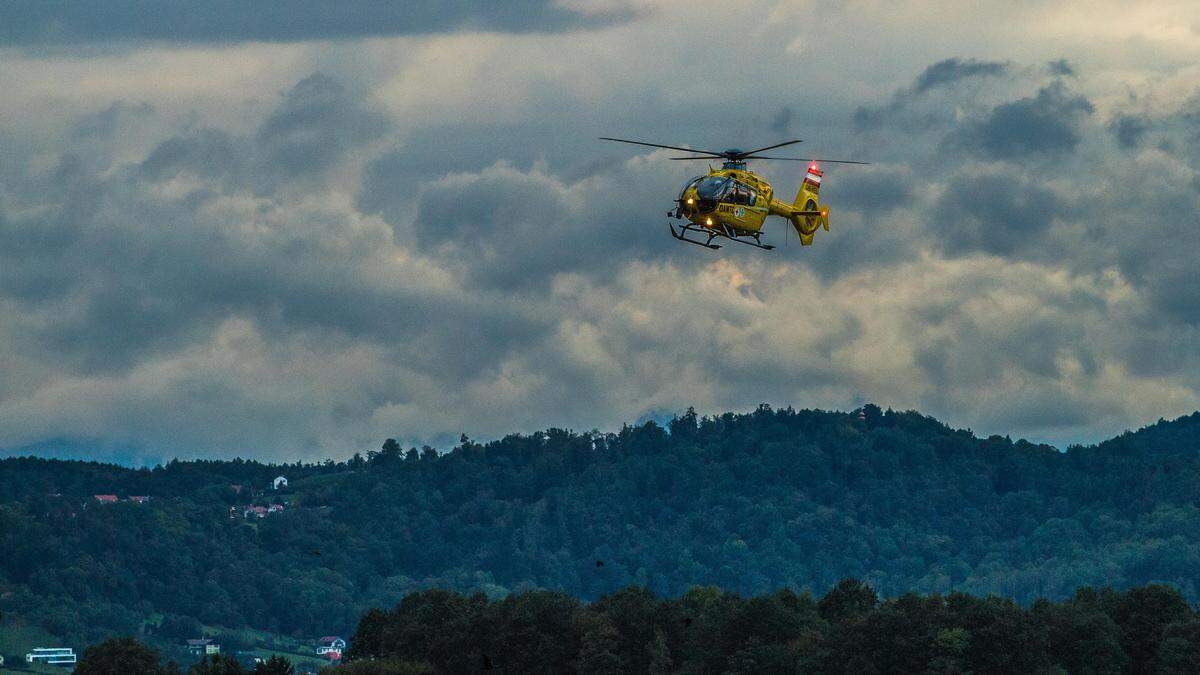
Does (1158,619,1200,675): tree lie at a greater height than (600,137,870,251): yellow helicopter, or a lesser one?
lesser

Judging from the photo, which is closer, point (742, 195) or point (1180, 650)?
point (742, 195)

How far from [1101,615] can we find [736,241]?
8329cm

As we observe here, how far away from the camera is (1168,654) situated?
191 meters

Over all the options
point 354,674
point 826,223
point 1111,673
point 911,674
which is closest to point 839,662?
point 911,674

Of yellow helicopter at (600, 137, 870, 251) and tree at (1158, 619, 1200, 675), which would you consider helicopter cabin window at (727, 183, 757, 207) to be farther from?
tree at (1158, 619, 1200, 675)

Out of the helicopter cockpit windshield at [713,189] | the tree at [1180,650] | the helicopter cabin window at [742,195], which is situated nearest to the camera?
the helicopter cockpit windshield at [713,189]

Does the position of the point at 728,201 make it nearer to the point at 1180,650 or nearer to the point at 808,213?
the point at 808,213

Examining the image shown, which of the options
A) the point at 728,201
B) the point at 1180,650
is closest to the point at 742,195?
the point at 728,201

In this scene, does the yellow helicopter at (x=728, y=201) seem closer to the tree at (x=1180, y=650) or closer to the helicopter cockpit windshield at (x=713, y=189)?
the helicopter cockpit windshield at (x=713, y=189)

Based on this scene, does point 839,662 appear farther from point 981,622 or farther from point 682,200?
point 682,200

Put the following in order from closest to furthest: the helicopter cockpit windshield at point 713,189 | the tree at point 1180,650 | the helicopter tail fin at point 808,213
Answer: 1. the helicopter cockpit windshield at point 713,189
2. the helicopter tail fin at point 808,213
3. the tree at point 1180,650

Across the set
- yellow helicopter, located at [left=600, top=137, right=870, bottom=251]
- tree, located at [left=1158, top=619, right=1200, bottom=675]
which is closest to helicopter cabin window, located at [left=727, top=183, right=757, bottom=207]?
yellow helicopter, located at [left=600, top=137, right=870, bottom=251]

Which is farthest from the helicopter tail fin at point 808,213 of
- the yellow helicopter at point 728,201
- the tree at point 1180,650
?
the tree at point 1180,650

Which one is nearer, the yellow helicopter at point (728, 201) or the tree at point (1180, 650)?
the yellow helicopter at point (728, 201)
